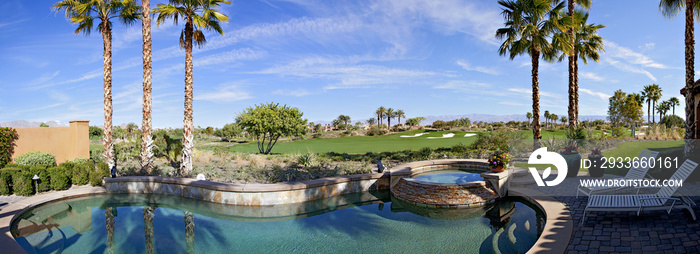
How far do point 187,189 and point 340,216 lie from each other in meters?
4.81

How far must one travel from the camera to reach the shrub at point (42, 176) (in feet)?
30.7

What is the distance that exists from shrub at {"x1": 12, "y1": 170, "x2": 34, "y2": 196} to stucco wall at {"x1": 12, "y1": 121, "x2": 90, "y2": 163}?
4.48 meters

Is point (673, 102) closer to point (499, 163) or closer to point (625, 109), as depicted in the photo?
point (625, 109)

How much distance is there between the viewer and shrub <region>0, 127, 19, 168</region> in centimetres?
1202

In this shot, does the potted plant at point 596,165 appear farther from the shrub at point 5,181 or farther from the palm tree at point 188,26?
the shrub at point 5,181

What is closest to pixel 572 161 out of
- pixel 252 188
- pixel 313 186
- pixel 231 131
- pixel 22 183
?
pixel 313 186

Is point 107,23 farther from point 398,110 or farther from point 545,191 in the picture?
point 398,110

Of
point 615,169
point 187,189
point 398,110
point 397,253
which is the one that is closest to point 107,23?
point 187,189

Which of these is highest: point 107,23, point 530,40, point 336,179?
point 107,23

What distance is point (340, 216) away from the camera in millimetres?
7055

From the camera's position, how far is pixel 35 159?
11844mm

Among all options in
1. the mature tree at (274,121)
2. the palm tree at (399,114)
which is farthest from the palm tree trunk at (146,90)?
the palm tree at (399,114)

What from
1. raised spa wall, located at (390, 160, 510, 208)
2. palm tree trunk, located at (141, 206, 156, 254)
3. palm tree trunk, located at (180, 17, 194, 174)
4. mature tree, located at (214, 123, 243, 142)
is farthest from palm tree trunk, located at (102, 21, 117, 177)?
mature tree, located at (214, 123, 243, 142)

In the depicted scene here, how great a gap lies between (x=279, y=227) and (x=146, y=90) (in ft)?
26.9
